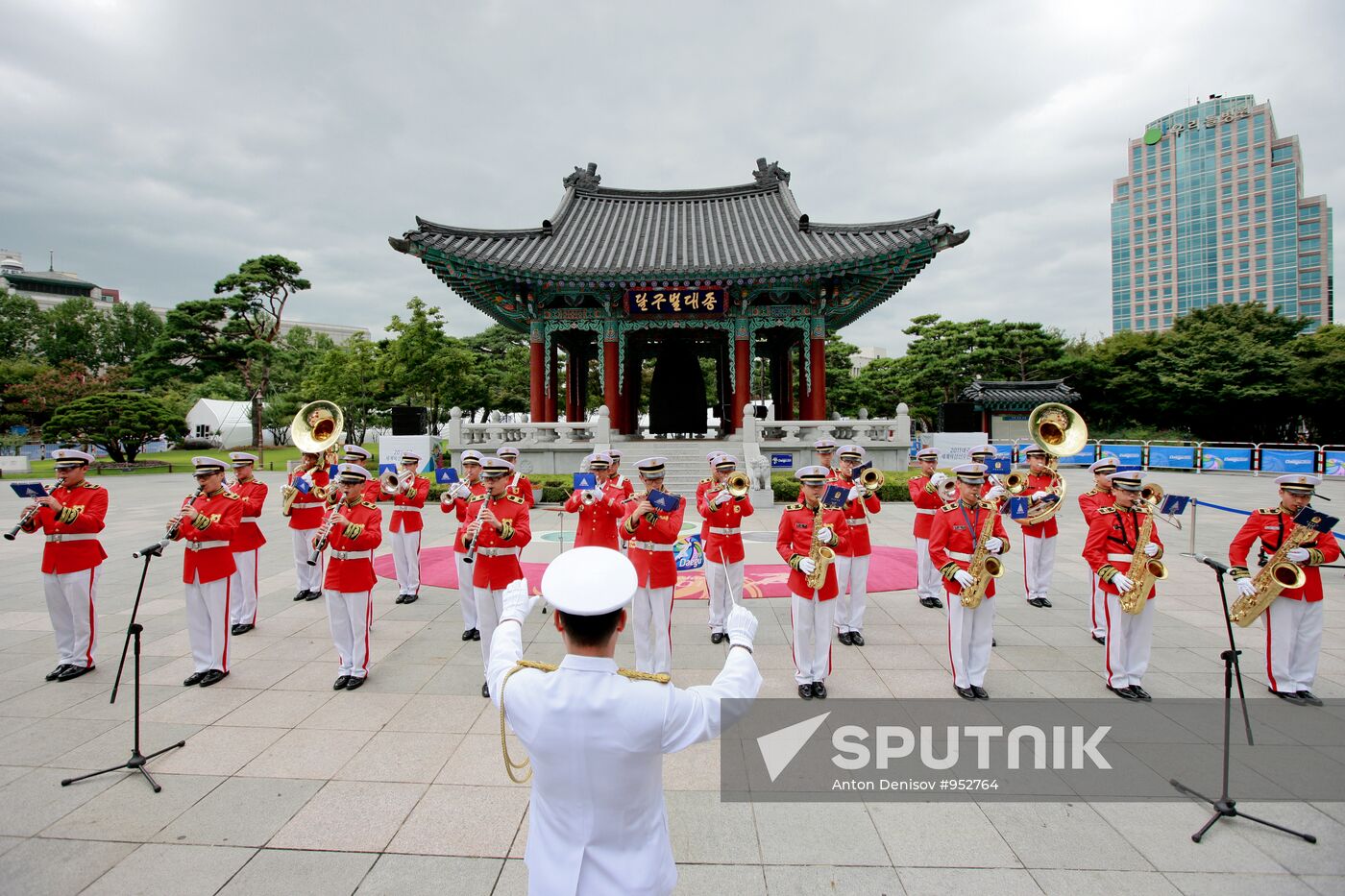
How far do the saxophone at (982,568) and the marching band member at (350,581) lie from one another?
213 inches

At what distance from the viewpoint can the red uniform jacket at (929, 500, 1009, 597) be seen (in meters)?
5.39

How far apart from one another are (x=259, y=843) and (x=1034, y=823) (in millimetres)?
4601

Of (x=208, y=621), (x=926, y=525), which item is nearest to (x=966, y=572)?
(x=926, y=525)

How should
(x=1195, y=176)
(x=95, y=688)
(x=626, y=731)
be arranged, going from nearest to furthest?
(x=626, y=731), (x=95, y=688), (x=1195, y=176)

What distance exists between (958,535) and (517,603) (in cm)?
441

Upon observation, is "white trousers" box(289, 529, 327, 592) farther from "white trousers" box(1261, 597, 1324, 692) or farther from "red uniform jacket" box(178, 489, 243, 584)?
"white trousers" box(1261, 597, 1324, 692)

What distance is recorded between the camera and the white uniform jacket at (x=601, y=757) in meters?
1.94

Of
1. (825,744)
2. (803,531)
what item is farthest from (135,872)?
(803,531)

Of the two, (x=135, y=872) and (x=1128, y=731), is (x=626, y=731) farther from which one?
(x=1128, y=731)

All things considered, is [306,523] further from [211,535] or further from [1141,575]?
[1141,575]

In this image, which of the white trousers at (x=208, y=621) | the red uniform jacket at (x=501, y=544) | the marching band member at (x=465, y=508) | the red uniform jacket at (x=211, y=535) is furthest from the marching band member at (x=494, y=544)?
the white trousers at (x=208, y=621)

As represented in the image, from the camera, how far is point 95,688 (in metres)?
5.54

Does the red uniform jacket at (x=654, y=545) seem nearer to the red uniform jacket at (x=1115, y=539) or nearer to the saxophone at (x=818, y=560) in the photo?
the saxophone at (x=818, y=560)

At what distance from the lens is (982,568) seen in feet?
17.2
